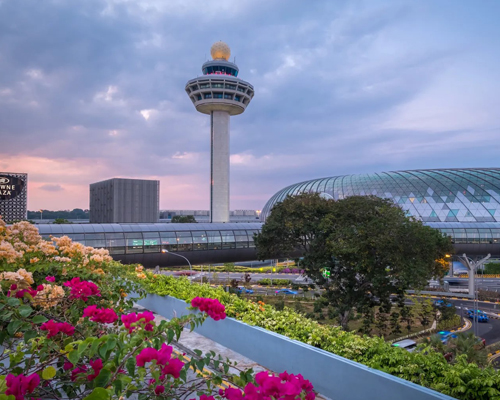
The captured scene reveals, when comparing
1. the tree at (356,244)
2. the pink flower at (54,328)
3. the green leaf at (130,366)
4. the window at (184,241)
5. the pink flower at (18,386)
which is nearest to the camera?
the pink flower at (18,386)

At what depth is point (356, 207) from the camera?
2820 cm

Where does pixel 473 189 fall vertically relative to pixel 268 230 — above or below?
above

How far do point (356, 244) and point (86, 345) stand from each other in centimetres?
2416

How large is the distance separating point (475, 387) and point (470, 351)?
1518cm

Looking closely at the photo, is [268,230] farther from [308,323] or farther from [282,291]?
[282,291]

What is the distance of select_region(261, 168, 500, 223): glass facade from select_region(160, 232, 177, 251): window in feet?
192

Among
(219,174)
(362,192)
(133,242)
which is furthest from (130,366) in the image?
(362,192)

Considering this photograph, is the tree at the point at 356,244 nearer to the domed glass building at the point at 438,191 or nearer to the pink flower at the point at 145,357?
the pink flower at the point at 145,357

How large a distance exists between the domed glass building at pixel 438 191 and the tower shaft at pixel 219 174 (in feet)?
74.4

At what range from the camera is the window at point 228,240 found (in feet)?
141

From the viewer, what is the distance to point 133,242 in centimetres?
3734

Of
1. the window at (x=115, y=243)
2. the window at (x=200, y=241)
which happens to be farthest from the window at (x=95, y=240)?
the window at (x=200, y=241)

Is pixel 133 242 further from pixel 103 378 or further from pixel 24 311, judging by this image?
pixel 103 378

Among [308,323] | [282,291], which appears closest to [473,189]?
[282,291]
